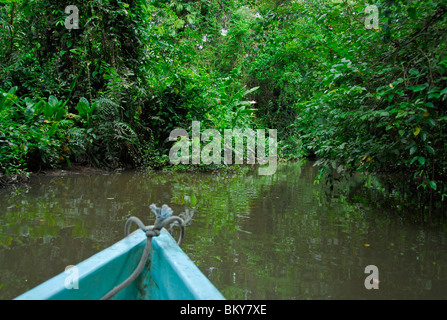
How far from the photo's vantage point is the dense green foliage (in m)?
2.89

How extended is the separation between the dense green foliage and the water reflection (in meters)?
0.63

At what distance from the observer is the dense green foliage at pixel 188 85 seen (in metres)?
2.89

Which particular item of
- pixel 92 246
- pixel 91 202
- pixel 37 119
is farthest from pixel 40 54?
pixel 92 246

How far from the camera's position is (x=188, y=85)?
7875 millimetres

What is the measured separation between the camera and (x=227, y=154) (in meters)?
8.56

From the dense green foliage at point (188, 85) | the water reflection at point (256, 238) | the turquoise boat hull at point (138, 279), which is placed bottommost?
the water reflection at point (256, 238)

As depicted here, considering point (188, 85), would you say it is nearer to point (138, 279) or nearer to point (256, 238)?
point (256, 238)

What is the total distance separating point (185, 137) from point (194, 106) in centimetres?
110

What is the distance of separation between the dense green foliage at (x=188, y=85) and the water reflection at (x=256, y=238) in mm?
634

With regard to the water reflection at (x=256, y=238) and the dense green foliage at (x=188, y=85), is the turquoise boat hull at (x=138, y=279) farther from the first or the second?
the dense green foliage at (x=188, y=85)

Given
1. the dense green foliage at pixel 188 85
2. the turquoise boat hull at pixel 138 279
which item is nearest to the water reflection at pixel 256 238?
the turquoise boat hull at pixel 138 279

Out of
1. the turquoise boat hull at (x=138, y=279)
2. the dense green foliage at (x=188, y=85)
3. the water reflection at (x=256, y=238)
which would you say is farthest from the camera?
the dense green foliage at (x=188, y=85)

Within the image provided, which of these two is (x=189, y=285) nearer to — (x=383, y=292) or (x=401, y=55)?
(x=383, y=292)

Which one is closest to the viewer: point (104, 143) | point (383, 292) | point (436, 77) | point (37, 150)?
point (383, 292)
